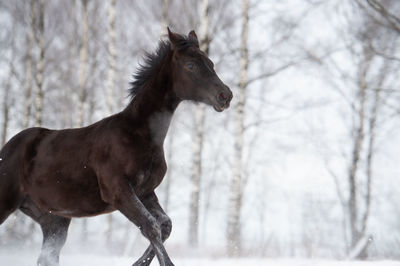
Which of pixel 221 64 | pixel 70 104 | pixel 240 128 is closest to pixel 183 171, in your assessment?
pixel 70 104

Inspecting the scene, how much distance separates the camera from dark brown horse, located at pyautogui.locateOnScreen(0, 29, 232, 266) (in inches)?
147

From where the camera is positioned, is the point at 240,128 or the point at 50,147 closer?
the point at 50,147

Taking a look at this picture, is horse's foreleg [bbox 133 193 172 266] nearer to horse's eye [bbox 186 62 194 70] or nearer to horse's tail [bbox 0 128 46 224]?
horse's eye [bbox 186 62 194 70]

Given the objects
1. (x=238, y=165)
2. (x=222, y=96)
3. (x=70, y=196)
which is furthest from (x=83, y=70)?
(x=222, y=96)

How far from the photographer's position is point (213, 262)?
6.67 metres

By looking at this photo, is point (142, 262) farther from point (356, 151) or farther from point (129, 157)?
point (356, 151)

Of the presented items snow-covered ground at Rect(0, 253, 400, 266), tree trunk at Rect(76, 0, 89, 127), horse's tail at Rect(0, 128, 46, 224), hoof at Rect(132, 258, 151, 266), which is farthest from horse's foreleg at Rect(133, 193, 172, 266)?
tree trunk at Rect(76, 0, 89, 127)

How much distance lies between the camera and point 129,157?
3768 mm

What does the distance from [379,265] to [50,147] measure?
13.4 ft

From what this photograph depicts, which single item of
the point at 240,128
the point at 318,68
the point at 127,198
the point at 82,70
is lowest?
the point at 127,198

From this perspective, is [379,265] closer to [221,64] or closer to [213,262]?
[213,262]

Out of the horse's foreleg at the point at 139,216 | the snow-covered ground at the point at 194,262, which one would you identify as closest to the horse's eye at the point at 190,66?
the horse's foreleg at the point at 139,216

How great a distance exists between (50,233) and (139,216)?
1.65m

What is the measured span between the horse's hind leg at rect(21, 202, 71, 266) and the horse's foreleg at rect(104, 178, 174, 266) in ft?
4.69
